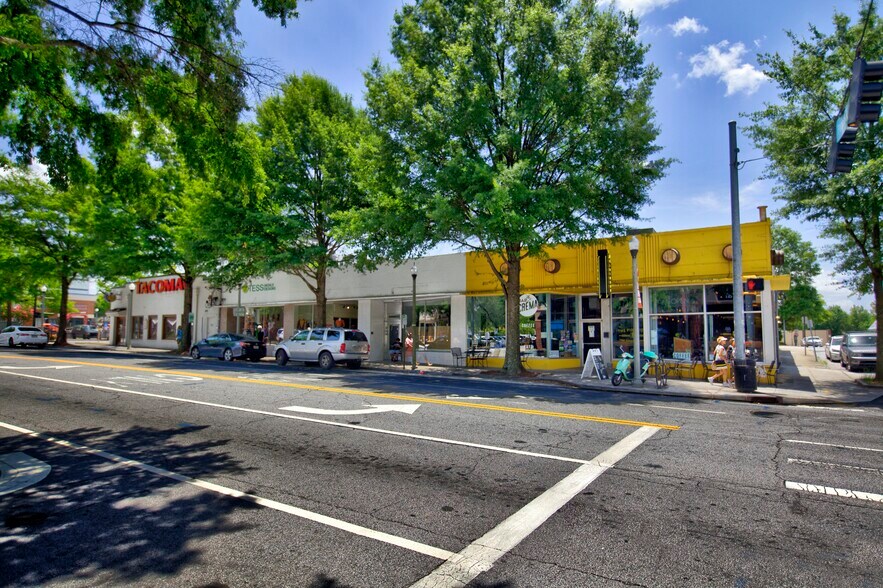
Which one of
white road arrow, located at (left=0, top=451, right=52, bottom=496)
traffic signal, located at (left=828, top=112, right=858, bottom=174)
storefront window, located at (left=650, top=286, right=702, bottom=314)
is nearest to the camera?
white road arrow, located at (left=0, top=451, right=52, bottom=496)

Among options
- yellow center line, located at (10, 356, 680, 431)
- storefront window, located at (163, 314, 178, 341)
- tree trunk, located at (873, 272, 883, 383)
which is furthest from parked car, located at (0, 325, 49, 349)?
tree trunk, located at (873, 272, 883, 383)

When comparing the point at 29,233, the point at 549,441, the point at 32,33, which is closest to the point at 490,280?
the point at 549,441

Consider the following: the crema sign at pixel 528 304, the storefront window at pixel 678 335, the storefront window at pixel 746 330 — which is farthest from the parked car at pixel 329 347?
the storefront window at pixel 746 330

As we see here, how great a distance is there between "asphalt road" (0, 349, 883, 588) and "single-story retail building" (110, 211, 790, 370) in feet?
32.3

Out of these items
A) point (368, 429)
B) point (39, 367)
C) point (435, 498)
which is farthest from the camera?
point (39, 367)

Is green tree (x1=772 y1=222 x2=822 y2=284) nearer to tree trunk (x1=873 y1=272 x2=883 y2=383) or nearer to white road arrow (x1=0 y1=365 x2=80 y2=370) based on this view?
tree trunk (x1=873 y1=272 x2=883 y2=383)

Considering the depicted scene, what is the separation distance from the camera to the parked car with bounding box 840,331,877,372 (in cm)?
2150

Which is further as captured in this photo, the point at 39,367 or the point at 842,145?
the point at 39,367

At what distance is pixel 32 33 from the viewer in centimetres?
682

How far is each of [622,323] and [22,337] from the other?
4018 cm

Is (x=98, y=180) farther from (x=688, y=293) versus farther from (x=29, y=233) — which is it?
(x=29, y=233)

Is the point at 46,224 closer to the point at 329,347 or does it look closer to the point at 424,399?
the point at 329,347

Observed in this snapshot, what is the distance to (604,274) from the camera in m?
20.2

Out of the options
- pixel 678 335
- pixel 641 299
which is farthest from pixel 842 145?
pixel 678 335
